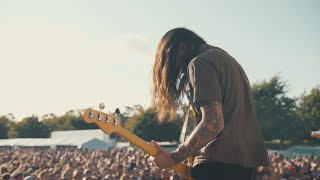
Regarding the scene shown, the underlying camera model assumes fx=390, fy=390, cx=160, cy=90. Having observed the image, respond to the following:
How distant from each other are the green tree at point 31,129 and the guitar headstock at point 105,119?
9277 cm

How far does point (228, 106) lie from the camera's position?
288 centimetres

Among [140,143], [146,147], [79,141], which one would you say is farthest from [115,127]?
[79,141]

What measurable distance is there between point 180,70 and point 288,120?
191 feet

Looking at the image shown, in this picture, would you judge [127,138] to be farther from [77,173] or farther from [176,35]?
[77,173]

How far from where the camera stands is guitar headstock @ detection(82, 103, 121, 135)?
3.61 metres

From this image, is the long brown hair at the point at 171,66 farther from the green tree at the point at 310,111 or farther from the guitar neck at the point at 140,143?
the green tree at the point at 310,111

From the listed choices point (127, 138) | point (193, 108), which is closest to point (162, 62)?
point (193, 108)

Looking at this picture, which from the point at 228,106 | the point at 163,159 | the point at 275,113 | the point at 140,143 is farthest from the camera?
the point at 275,113

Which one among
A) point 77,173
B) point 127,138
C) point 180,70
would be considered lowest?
point 77,173

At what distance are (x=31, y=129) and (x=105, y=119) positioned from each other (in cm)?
9315

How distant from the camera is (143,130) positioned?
61.9 meters

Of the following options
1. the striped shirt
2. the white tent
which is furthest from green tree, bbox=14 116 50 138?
the striped shirt

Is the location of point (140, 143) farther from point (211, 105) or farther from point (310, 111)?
point (310, 111)

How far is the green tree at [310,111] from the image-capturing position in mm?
58188
